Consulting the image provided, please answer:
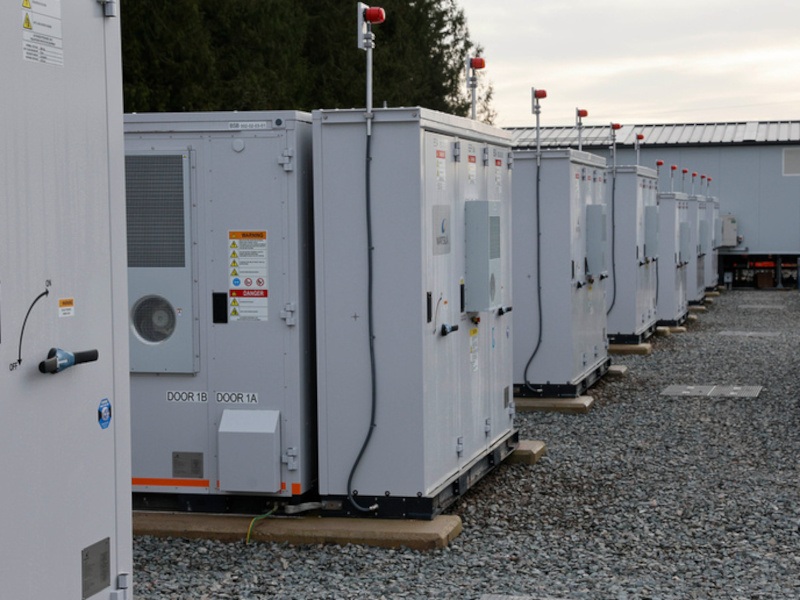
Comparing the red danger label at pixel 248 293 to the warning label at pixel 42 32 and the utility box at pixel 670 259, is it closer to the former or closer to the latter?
the warning label at pixel 42 32

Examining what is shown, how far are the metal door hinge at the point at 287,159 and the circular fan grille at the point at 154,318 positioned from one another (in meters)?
1.08

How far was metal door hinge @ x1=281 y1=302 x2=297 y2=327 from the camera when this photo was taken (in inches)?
291

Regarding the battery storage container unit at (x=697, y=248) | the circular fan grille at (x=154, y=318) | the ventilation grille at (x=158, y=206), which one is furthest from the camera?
the battery storage container unit at (x=697, y=248)

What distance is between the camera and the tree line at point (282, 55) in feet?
78.9

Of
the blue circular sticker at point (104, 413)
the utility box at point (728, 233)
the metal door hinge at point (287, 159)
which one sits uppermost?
the metal door hinge at point (287, 159)

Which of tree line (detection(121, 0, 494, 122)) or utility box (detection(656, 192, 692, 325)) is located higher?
tree line (detection(121, 0, 494, 122))

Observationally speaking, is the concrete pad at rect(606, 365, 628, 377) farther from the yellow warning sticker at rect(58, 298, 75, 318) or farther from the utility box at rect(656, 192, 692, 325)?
the yellow warning sticker at rect(58, 298, 75, 318)

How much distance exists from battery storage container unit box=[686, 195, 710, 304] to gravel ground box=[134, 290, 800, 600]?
14.1 m

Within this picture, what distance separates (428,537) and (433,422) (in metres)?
0.73

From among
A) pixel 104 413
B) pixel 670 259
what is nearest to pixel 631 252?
pixel 670 259

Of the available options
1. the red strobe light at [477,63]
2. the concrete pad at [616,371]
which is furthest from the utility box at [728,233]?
the red strobe light at [477,63]

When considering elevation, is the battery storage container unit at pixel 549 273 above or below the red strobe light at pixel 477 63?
below

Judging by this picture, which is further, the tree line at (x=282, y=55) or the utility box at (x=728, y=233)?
the utility box at (x=728, y=233)

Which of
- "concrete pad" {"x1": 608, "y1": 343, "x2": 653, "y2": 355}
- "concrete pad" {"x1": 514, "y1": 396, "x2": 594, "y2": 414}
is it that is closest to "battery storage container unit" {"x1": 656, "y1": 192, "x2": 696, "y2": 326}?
"concrete pad" {"x1": 608, "y1": 343, "x2": 653, "y2": 355}
